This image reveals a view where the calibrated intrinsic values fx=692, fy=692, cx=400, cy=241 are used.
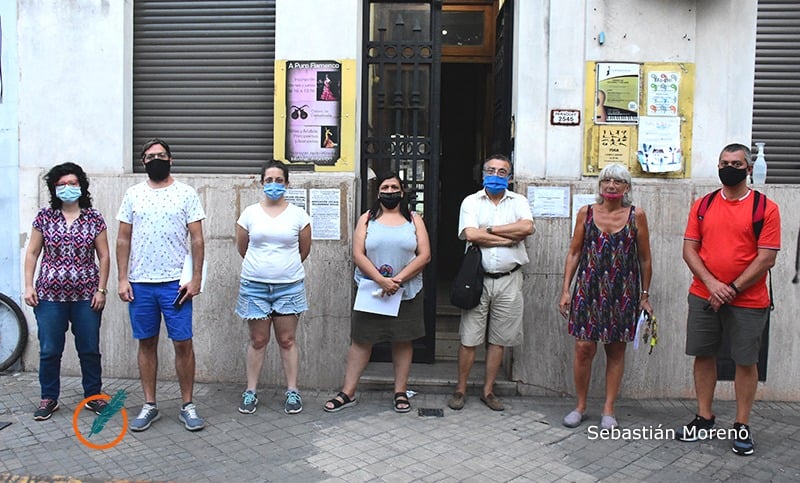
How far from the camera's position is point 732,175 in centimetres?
470

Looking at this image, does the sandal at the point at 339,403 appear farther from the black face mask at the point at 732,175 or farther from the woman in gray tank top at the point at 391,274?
the black face mask at the point at 732,175

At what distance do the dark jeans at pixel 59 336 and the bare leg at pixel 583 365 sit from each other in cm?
365

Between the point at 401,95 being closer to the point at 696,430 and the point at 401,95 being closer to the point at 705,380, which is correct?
the point at 705,380

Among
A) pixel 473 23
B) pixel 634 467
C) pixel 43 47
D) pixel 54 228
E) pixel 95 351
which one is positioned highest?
pixel 473 23

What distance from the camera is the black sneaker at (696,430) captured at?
4.89 meters

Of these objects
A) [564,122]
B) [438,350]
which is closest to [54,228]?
[438,350]

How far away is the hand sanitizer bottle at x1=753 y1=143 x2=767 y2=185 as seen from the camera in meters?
5.91

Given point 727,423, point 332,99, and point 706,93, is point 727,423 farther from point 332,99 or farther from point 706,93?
point 332,99

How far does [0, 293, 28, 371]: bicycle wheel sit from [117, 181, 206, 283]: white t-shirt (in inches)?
77.8

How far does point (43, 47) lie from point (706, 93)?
19.2ft

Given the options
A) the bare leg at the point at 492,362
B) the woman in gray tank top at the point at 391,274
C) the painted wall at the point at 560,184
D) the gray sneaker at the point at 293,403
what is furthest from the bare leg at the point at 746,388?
the gray sneaker at the point at 293,403

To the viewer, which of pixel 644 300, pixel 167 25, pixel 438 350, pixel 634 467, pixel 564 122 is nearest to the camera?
pixel 634 467

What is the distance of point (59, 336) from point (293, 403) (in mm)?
1819

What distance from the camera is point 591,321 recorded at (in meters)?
5.06
